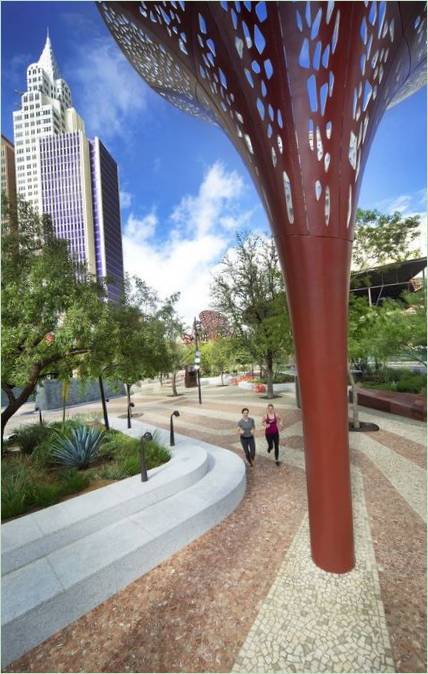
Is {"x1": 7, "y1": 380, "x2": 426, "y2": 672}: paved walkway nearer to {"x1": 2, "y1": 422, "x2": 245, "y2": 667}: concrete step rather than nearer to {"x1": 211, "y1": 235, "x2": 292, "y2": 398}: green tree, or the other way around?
{"x1": 2, "y1": 422, "x2": 245, "y2": 667}: concrete step

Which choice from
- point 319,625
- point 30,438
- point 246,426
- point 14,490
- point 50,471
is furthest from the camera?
point 30,438

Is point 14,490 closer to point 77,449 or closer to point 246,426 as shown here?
point 77,449

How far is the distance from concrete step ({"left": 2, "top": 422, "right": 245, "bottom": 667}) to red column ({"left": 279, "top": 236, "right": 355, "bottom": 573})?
214 centimetres

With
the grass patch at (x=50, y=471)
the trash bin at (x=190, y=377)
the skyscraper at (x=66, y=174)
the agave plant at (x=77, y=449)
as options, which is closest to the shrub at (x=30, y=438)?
the grass patch at (x=50, y=471)

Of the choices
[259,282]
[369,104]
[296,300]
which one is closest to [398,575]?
[296,300]

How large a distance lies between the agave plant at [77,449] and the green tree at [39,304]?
1.52 meters

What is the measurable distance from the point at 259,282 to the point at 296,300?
50.3 ft

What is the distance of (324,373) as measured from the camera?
3801 mm

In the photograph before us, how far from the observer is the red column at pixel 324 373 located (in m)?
3.77

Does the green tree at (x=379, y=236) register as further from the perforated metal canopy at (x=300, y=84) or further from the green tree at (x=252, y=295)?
the perforated metal canopy at (x=300, y=84)

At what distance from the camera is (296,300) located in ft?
12.8

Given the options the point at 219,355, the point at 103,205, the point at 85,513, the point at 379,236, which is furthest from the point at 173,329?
the point at 103,205

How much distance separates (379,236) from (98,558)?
17.2m

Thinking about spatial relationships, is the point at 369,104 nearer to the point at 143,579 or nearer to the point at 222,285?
the point at 143,579
